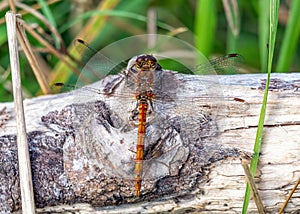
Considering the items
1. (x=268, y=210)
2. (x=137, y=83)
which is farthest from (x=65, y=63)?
(x=268, y=210)

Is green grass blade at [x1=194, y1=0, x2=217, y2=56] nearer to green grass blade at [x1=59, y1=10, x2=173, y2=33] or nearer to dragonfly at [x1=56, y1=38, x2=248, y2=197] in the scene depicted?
green grass blade at [x1=59, y1=10, x2=173, y2=33]

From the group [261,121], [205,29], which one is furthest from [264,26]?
[261,121]

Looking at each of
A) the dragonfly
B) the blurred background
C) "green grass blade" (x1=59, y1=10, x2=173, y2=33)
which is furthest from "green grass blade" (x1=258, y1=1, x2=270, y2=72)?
the dragonfly

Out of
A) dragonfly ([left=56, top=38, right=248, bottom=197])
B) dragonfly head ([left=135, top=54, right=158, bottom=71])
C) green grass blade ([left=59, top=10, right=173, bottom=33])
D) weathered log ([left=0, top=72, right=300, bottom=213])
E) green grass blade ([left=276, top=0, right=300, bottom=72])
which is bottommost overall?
weathered log ([left=0, top=72, right=300, bottom=213])

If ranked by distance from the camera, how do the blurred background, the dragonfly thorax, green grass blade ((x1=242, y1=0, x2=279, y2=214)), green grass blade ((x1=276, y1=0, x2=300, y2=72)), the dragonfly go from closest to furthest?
green grass blade ((x1=242, y1=0, x2=279, y2=214)) → the dragonfly → the dragonfly thorax → green grass blade ((x1=276, y1=0, x2=300, y2=72)) → the blurred background

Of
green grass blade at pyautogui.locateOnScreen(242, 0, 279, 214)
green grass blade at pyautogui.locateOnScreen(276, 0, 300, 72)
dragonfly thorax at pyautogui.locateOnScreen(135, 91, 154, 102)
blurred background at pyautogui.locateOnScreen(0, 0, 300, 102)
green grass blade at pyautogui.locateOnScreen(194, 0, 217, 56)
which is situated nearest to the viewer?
green grass blade at pyautogui.locateOnScreen(242, 0, 279, 214)

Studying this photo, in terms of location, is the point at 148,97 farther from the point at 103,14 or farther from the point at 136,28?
the point at 136,28
